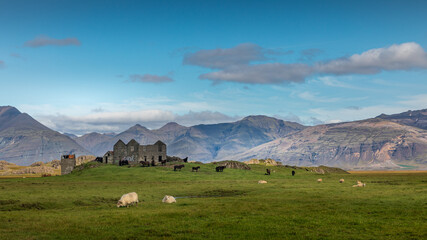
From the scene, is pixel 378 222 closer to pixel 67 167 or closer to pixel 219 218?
pixel 219 218

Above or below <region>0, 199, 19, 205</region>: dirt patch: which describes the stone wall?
above

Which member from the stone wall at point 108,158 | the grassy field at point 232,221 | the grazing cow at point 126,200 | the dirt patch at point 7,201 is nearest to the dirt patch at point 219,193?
the grassy field at point 232,221

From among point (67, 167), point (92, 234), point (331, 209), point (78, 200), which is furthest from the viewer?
point (67, 167)

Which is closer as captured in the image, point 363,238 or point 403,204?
point 363,238

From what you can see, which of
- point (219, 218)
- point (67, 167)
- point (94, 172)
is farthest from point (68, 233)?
point (67, 167)

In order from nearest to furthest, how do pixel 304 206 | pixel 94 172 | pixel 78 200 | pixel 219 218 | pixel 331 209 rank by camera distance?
pixel 219 218 → pixel 331 209 → pixel 304 206 → pixel 78 200 → pixel 94 172

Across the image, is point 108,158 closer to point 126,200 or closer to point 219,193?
point 219,193

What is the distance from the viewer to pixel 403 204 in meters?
41.7

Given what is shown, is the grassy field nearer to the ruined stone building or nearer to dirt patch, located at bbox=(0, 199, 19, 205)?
dirt patch, located at bbox=(0, 199, 19, 205)

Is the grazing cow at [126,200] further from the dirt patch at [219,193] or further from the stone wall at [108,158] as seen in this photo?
the stone wall at [108,158]

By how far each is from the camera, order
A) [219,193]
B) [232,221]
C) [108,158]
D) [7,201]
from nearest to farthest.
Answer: [232,221]
[7,201]
[219,193]
[108,158]

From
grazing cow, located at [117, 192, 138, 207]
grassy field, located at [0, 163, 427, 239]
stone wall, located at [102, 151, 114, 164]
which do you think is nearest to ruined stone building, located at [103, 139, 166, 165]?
stone wall, located at [102, 151, 114, 164]

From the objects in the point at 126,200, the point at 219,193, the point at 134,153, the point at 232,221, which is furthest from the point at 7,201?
the point at 134,153

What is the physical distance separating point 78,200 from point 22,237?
24369 mm
